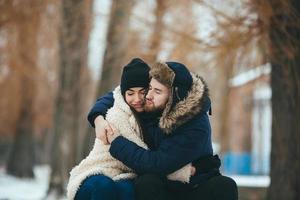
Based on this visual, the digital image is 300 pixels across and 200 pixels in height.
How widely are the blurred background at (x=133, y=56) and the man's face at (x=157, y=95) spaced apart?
4.05 m

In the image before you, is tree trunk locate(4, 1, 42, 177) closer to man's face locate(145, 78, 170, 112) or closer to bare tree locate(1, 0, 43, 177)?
bare tree locate(1, 0, 43, 177)

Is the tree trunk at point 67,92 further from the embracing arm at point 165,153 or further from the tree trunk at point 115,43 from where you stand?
the embracing arm at point 165,153

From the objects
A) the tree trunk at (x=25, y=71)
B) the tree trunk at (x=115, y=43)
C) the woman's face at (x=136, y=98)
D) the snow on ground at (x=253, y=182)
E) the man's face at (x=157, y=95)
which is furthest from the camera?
the tree trunk at (x=25, y=71)

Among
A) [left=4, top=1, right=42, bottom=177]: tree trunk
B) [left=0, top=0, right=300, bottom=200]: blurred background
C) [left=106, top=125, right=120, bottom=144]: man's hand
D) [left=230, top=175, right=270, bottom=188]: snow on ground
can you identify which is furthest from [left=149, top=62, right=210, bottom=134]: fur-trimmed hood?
[left=4, top=1, right=42, bottom=177]: tree trunk

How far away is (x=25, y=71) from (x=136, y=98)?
15943 millimetres

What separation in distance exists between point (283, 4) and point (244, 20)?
32.1 inches

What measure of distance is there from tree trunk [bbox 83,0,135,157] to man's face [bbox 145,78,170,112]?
8.36 metres

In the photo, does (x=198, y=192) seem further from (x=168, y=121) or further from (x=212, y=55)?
(x=212, y=55)

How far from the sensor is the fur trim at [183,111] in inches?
185

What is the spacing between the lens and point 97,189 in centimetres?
463

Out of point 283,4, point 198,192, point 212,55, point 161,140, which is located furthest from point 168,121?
point 212,55

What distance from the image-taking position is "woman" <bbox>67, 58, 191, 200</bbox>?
4.66m

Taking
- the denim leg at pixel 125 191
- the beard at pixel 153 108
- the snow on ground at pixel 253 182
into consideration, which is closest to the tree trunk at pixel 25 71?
the snow on ground at pixel 253 182

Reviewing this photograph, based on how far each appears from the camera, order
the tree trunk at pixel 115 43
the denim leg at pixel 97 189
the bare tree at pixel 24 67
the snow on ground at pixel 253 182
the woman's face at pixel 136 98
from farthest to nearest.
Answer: the bare tree at pixel 24 67
the tree trunk at pixel 115 43
the snow on ground at pixel 253 182
the woman's face at pixel 136 98
the denim leg at pixel 97 189
